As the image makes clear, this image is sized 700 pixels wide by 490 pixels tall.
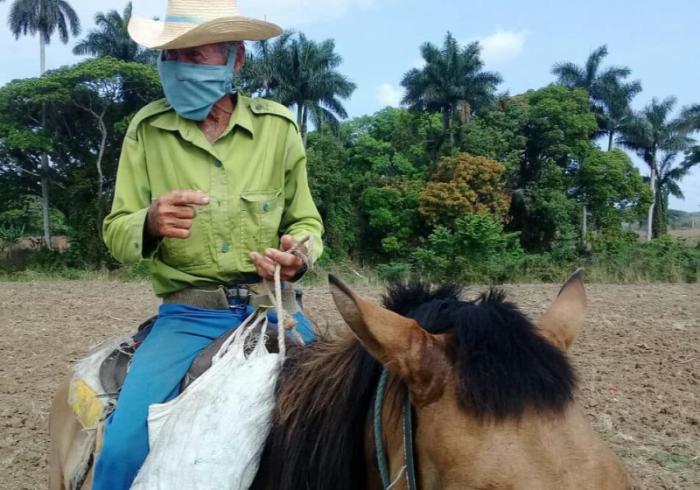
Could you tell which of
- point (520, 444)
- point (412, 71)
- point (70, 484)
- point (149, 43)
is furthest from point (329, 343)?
point (412, 71)

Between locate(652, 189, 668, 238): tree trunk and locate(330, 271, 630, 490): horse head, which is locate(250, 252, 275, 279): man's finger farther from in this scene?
locate(652, 189, 668, 238): tree trunk

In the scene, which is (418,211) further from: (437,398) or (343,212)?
(437,398)

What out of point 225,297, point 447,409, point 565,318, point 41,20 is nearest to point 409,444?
point 447,409

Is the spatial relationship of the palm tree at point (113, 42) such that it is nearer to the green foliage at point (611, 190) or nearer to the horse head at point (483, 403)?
the green foliage at point (611, 190)

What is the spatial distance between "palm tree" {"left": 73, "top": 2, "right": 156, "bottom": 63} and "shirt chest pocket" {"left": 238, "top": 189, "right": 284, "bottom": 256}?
1599 inches

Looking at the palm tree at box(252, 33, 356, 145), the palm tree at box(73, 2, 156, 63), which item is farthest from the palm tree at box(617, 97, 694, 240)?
the palm tree at box(73, 2, 156, 63)

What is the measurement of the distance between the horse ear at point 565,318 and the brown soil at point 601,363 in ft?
0.54

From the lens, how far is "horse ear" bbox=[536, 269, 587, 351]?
1.96m

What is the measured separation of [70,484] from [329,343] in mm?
1225

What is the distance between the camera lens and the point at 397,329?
1.57 meters

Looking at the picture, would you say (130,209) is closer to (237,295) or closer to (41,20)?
(237,295)

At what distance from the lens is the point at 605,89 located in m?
51.3

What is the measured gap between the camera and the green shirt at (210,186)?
8.41ft

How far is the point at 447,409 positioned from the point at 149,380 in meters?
1.18
